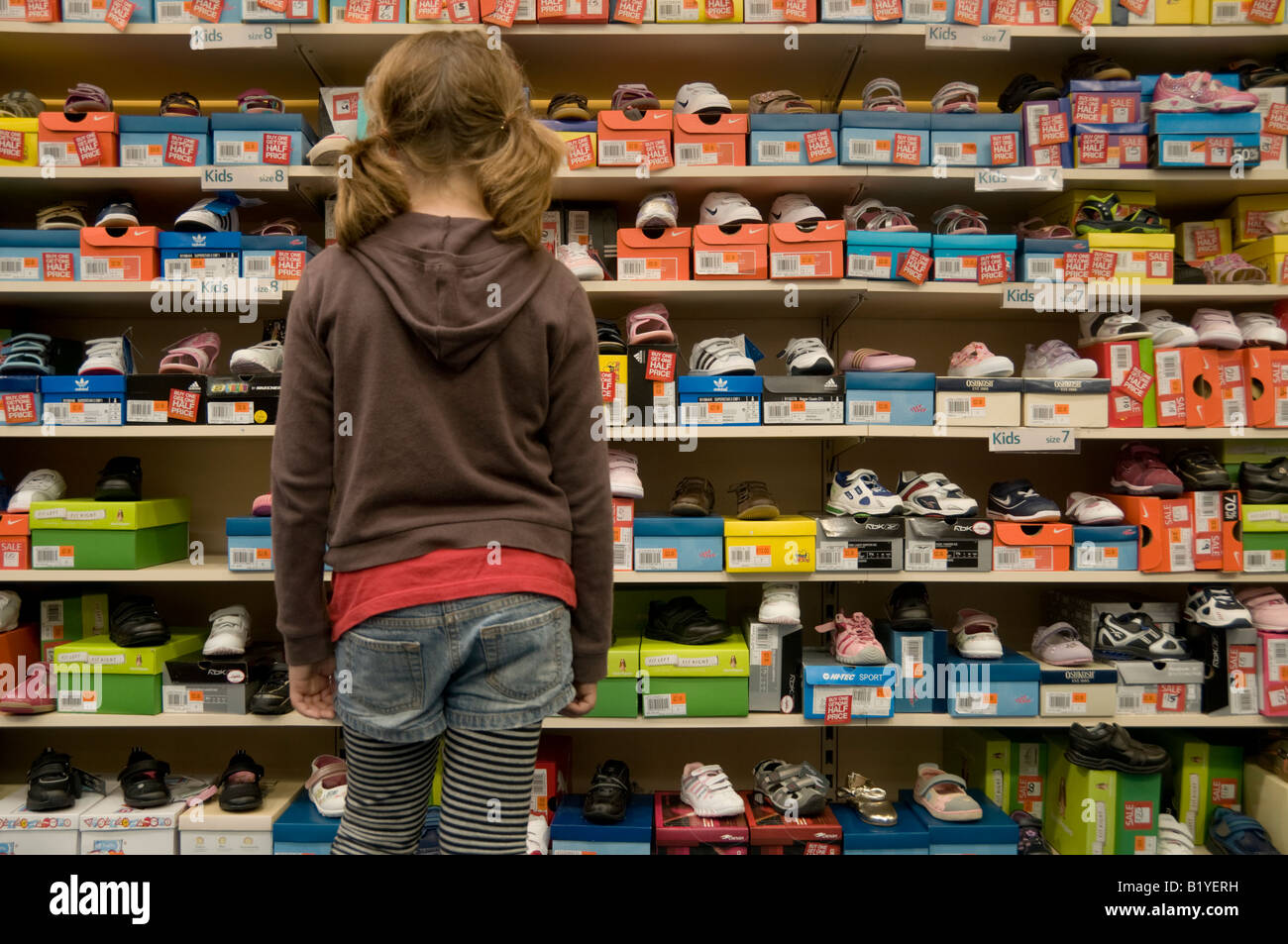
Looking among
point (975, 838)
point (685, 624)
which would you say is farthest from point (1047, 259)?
point (975, 838)

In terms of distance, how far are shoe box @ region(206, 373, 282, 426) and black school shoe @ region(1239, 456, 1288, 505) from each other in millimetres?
2734

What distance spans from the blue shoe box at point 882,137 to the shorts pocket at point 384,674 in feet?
6.27

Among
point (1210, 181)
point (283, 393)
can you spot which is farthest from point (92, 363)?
point (1210, 181)

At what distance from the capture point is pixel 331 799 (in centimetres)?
212

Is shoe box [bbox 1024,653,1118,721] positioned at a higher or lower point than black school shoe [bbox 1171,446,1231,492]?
lower

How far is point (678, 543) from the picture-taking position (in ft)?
7.24

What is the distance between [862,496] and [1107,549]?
694 mm

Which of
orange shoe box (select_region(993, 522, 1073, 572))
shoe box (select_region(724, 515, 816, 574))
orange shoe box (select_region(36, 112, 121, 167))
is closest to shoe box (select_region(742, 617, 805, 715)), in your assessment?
shoe box (select_region(724, 515, 816, 574))

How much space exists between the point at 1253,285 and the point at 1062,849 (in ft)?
5.46

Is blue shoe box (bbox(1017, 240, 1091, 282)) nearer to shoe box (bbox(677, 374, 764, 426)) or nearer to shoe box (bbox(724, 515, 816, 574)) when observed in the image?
shoe box (bbox(677, 374, 764, 426))

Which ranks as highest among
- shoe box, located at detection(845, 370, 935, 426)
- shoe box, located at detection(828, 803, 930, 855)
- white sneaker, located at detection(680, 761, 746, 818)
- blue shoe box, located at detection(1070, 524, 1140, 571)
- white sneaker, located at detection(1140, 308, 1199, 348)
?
white sneaker, located at detection(1140, 308, 1199, 348)

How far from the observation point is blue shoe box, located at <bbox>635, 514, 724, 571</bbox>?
220 cm

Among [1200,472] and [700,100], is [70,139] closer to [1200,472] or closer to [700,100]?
[700,100]

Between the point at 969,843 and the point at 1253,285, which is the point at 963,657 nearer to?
the point at 969,843
